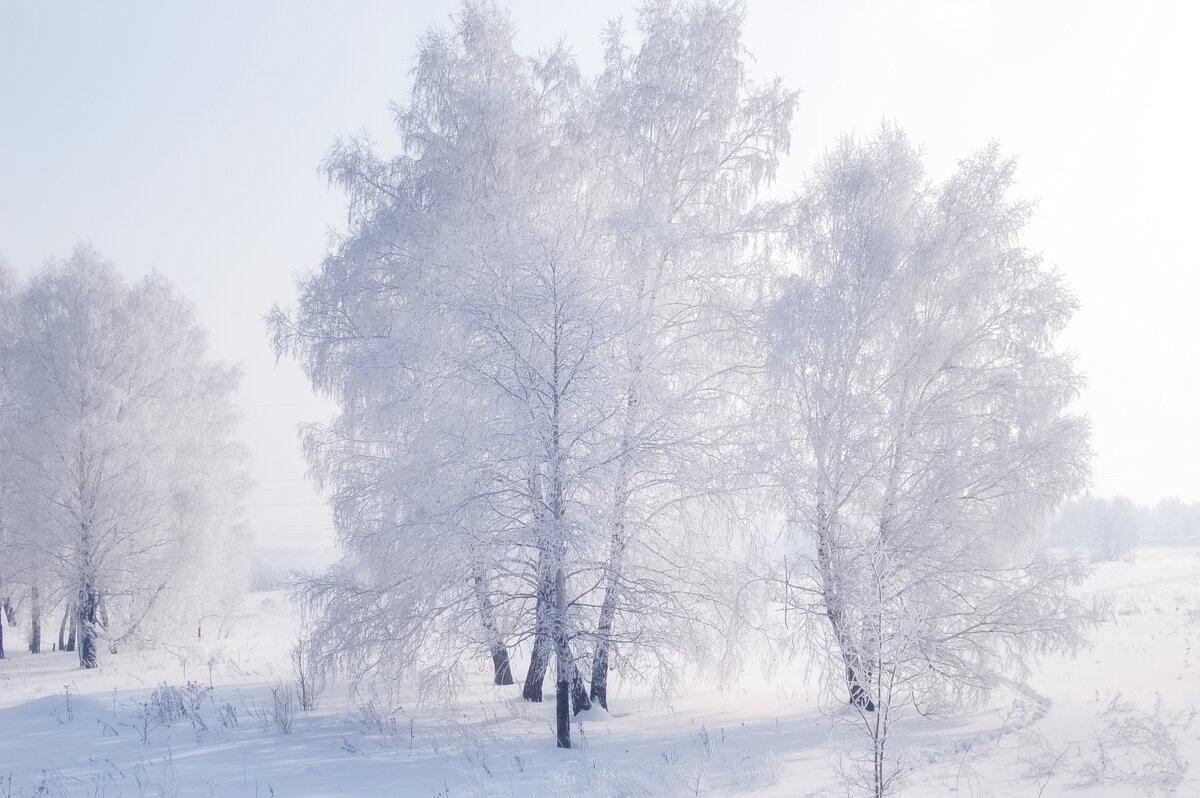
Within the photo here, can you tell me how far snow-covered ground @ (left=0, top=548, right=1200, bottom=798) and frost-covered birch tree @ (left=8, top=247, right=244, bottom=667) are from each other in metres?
3.38

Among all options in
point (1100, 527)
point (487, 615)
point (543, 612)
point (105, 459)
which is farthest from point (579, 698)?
point (1100, 527)

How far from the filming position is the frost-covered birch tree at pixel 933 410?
9.96 metres

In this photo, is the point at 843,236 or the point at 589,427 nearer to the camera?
the point at 589,427

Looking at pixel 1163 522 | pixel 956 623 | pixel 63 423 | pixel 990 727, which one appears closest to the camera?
pixel 990 727

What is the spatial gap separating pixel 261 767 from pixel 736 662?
582 cm

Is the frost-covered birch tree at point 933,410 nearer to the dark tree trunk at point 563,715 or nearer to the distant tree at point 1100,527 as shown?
the dark tree trunk at point 563,715

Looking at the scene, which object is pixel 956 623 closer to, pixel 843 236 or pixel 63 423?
pixel 843 236

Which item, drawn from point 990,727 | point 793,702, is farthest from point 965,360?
point 793,702

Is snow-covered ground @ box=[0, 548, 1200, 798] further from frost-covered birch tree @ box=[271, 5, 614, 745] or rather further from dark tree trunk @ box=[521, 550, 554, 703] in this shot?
dark tree trunk @ box=[521, 550, 554, 703]

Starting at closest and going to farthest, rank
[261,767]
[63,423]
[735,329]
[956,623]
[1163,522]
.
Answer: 1. [261,767]
2. [956,623]
3. [735,329]
4. [63,423]
5. [1163,522]

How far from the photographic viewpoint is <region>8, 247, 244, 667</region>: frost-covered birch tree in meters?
16.9

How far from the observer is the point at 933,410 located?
34.4 feet

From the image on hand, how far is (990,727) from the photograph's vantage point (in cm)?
950

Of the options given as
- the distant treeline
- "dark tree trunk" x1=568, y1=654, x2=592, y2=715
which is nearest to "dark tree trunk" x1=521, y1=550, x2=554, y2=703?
"dark tree trunk" x1=568, y1=654, x2=592, y2=715
